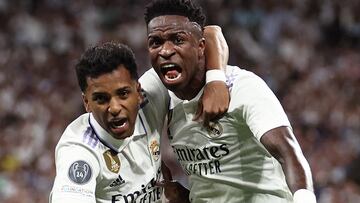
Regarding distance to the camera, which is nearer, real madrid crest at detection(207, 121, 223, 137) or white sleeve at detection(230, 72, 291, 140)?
white sleeve at detection(230, 72, 291, 140)

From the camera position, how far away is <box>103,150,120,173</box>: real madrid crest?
3957 millimetres

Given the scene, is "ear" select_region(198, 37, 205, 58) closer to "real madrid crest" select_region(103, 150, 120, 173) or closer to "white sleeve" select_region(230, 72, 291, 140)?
"white sleeve" select_region(230, 72, 291, 140)

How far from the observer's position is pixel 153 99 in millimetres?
4332

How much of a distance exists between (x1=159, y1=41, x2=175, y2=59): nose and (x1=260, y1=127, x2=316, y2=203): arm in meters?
0.61

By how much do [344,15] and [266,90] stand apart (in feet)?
25.9

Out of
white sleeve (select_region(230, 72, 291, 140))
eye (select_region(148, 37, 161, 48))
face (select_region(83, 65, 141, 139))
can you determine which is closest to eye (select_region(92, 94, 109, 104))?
face (select_region(83, 65, 141, 139))

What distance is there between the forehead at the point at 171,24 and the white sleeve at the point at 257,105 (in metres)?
0.35

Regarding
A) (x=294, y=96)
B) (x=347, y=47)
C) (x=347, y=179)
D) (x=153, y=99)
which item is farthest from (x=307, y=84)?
(x=153, y=99)

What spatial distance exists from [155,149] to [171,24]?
64 cm

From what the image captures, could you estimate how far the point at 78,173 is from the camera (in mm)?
3752

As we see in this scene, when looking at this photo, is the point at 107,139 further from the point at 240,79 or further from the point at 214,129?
the point at 240,79

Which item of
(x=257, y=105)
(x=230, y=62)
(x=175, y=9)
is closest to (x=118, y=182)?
(x=257, y=105)

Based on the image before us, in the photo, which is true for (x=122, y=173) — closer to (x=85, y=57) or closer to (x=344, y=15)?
(x=85, y=57)

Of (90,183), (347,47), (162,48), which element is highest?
(347,47)
